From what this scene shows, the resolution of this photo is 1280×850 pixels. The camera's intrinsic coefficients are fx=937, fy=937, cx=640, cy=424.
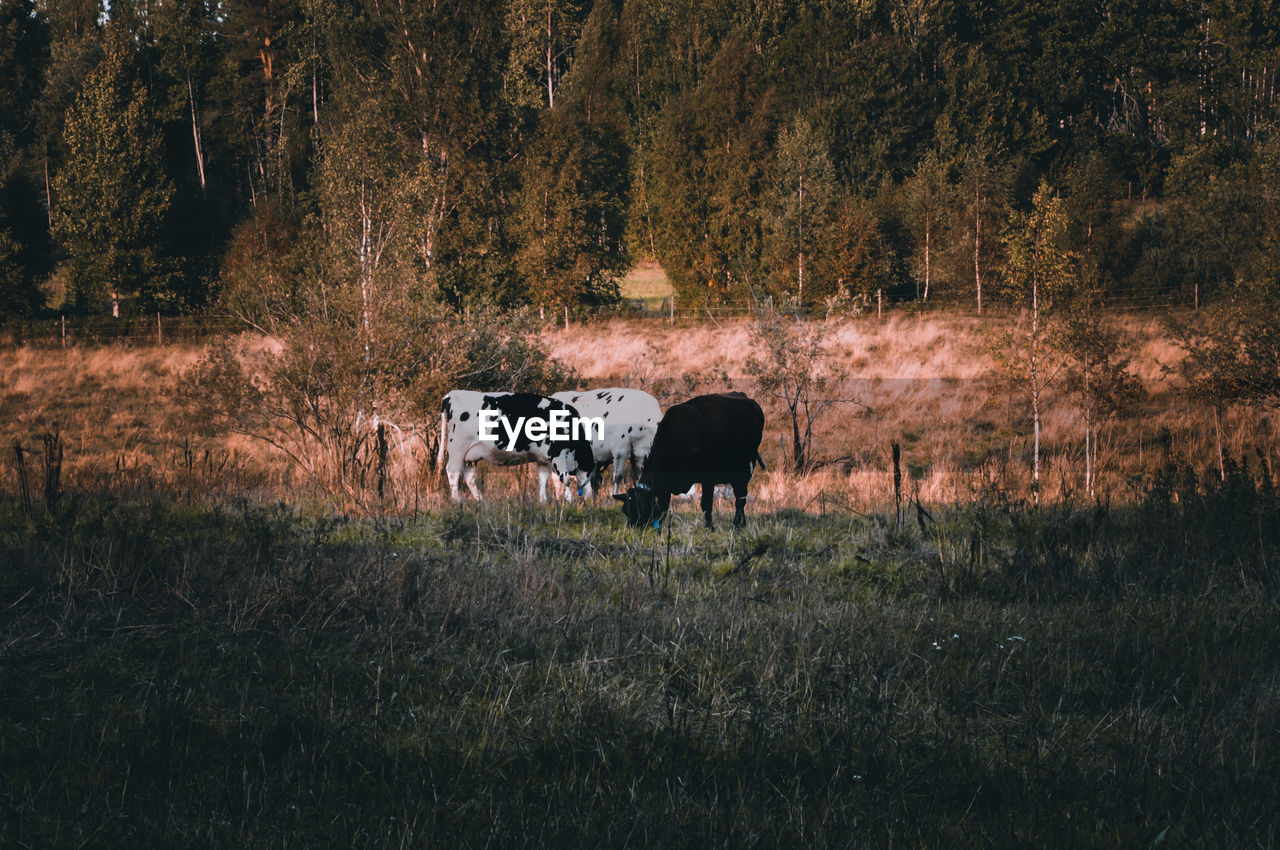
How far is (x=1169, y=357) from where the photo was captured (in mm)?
27797

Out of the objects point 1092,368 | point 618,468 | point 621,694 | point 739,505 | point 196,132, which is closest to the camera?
point 621,694

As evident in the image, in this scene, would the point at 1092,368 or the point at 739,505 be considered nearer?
the point at 739,505

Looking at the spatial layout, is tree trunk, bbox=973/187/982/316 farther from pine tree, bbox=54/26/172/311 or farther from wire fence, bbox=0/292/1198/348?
pine tree, bbox=54/26/172/311

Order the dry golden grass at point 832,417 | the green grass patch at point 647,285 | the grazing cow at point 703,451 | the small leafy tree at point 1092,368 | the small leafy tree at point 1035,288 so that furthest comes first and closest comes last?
the green grass patch at point 647,285 → the small leafy tree at point 1035,288 → the small leafy tree at point 1092,368 → the dry golden grass at point 832,417 → the grazing cow at point 703,451

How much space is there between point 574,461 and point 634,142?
42.6 meters

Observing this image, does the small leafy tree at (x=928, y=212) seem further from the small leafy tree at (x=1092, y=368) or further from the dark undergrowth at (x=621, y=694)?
the dark undergrowth at (x=621, y=694)

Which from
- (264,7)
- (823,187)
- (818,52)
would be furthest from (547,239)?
(264,7)

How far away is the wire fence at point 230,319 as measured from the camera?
1378 inches

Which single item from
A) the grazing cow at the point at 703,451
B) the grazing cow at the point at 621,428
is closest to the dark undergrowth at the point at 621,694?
the grazing cow at the point at 703,451

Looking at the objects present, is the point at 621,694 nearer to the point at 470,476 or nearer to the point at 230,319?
the point at 470,476

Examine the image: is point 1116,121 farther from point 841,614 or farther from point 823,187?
point 841,614

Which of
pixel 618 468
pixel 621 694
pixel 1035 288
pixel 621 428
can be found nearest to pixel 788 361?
pixel 1035 288

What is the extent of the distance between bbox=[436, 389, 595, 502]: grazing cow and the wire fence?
18.3 meters

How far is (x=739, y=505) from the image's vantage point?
35.4 feet
